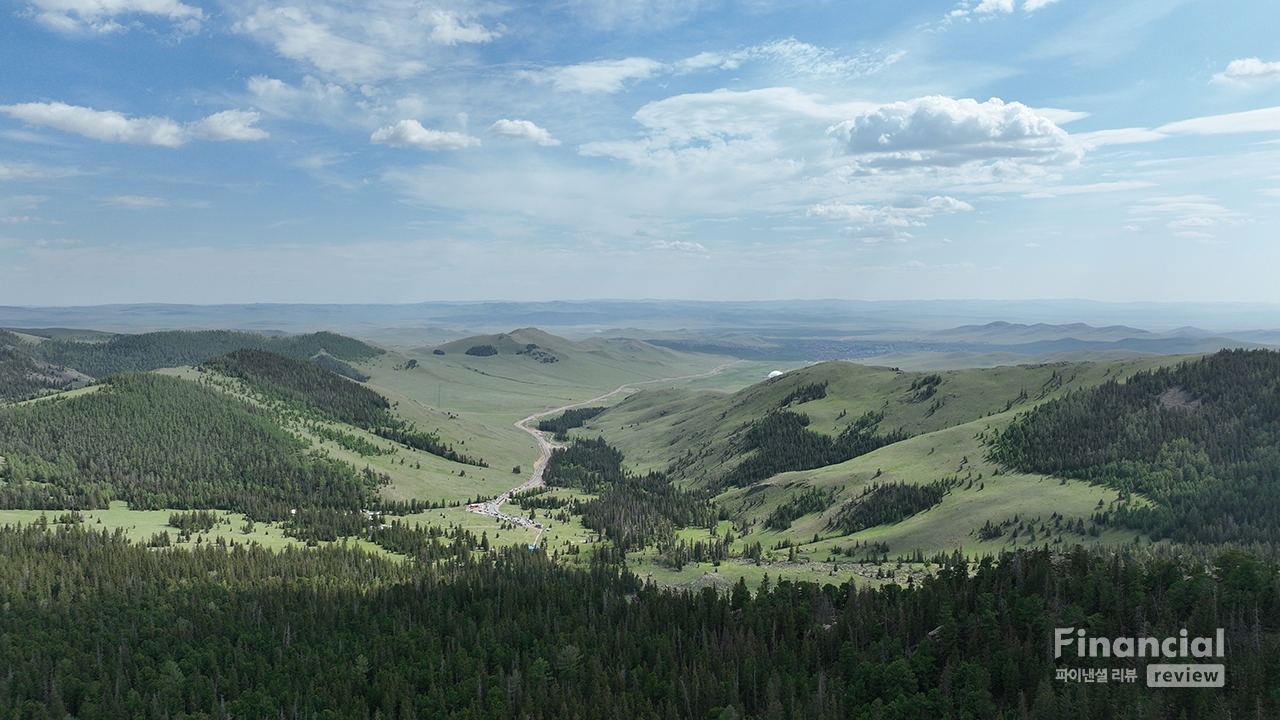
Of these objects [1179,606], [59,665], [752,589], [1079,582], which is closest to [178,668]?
[59,665]

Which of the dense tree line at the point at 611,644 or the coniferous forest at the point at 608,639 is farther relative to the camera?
the coniferous forest at the point at 608,639

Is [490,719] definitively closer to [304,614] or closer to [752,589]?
[304,614]

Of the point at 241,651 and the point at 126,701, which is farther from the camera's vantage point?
the point at 241,651

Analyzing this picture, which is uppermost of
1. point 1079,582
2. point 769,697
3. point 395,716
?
point 1079,582

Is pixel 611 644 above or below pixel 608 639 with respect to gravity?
below

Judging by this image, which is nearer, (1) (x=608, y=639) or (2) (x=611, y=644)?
(1) (x=608, y=639)

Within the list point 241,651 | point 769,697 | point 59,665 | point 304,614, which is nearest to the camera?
point 769,697

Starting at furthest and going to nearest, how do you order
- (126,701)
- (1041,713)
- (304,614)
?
(304,614) → (126,701) → (1041,713)

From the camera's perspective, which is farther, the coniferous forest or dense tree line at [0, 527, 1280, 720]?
the coniferous forest
